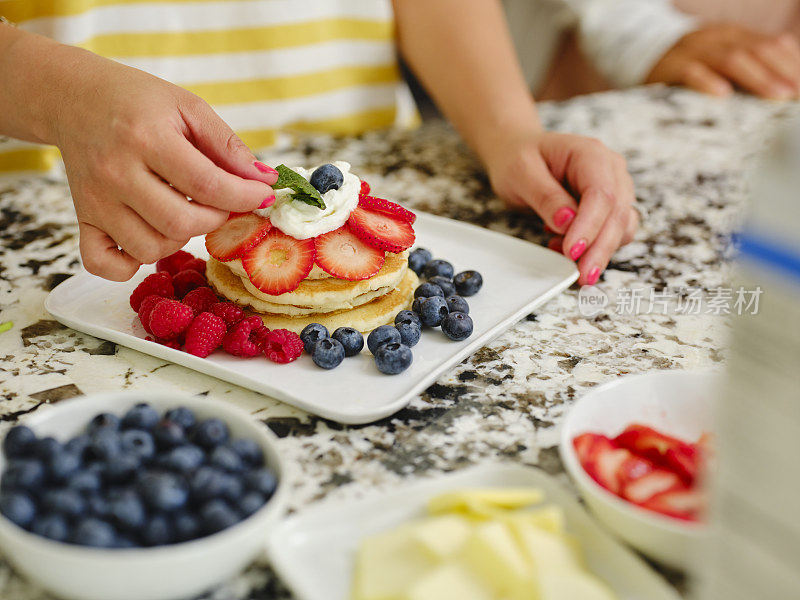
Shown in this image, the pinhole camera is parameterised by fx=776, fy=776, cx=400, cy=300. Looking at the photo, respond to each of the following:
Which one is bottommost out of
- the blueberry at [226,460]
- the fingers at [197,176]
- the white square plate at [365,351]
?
the white square plate at [365,351]

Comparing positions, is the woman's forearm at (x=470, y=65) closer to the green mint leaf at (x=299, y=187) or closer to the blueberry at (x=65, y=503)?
the green mint leaf at (x=299, y=187)

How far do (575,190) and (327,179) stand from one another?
2.03 ft

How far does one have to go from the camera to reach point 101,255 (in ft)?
3.94

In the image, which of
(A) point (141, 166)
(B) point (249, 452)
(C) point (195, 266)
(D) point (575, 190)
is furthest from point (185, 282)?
(D) point (575, 190)

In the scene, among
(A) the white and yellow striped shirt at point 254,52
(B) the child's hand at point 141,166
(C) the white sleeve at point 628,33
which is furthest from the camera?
(C) the white sleeve at point 628,33

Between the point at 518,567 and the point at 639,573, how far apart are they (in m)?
0.13

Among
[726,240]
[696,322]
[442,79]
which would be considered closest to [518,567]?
[696,322]

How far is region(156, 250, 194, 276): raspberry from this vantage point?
1.38 m

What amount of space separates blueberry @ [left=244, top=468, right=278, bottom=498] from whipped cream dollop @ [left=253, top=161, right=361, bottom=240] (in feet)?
1.79

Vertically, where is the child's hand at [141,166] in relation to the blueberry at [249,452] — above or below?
above

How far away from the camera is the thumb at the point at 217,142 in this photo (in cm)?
116

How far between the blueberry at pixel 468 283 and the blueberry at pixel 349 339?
25cm

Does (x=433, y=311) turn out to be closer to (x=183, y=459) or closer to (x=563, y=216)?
(x=563, y=216)

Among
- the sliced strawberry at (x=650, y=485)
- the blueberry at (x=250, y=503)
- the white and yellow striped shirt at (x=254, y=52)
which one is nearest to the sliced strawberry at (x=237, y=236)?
the blueberry at (x=250, y=503)
